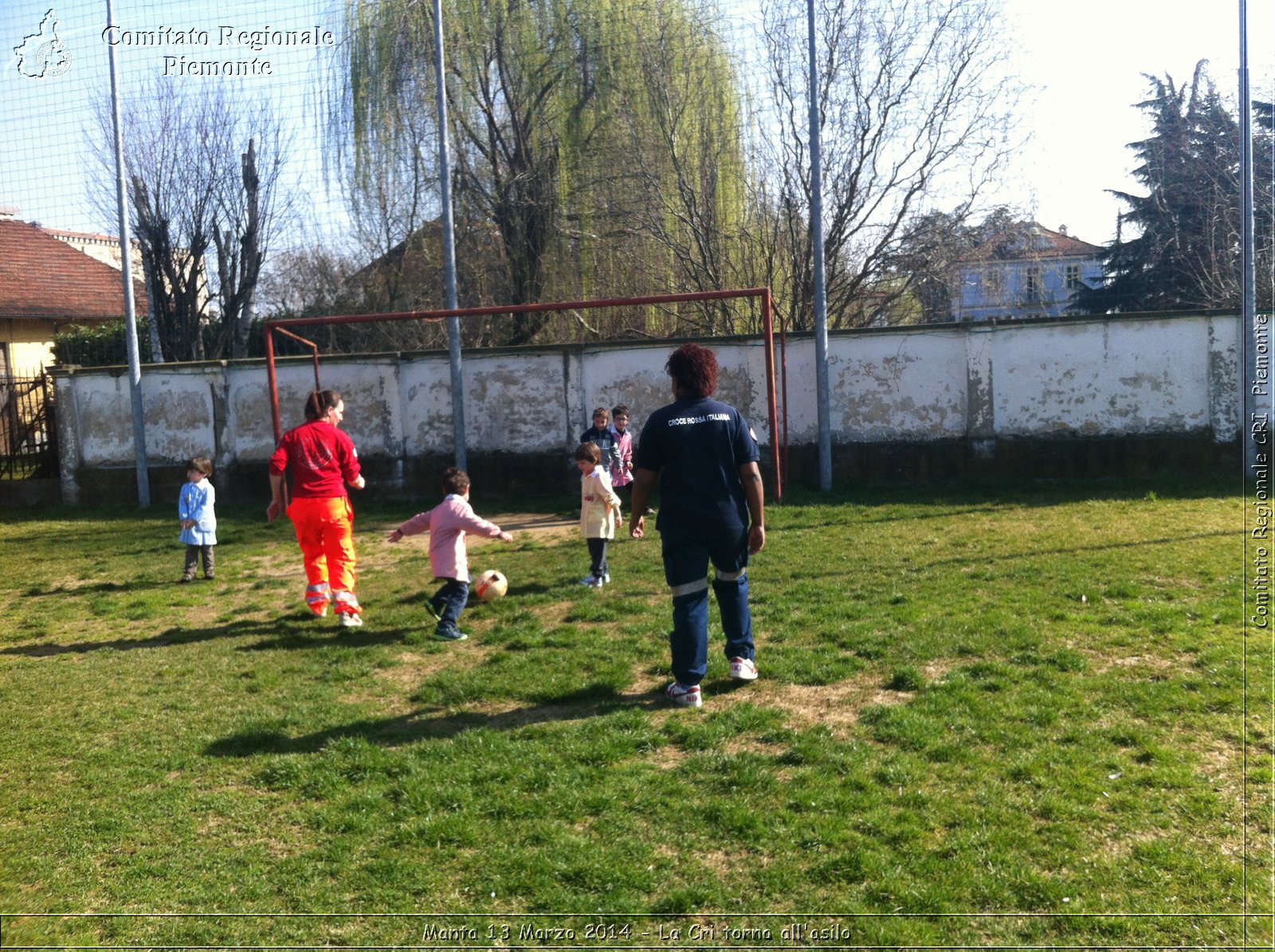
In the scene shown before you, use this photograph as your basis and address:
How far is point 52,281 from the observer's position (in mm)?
27562

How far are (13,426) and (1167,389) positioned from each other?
710 inches

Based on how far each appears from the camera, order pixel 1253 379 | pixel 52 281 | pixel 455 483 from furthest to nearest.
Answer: pixel 52 281 → pixel 1253 379 → pixel 455 483

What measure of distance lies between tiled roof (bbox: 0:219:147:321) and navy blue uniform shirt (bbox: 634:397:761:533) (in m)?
24.5

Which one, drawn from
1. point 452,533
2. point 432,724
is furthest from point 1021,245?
point 432,724

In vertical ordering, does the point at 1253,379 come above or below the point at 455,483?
above

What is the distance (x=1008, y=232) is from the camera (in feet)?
57.4

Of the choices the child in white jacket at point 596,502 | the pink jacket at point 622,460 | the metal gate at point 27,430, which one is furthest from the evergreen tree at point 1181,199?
the metal gate at point 27,430

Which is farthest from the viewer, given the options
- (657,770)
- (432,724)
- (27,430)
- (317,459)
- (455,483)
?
(27,430)

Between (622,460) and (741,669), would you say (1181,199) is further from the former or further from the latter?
(741,669)

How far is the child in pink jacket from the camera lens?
25.0 feet

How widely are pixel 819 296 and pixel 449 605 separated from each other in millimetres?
8476

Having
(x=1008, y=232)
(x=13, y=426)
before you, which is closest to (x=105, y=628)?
(x=13, y=426)

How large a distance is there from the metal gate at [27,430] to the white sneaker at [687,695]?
14.9m

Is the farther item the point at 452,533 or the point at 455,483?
the point at 455,483
